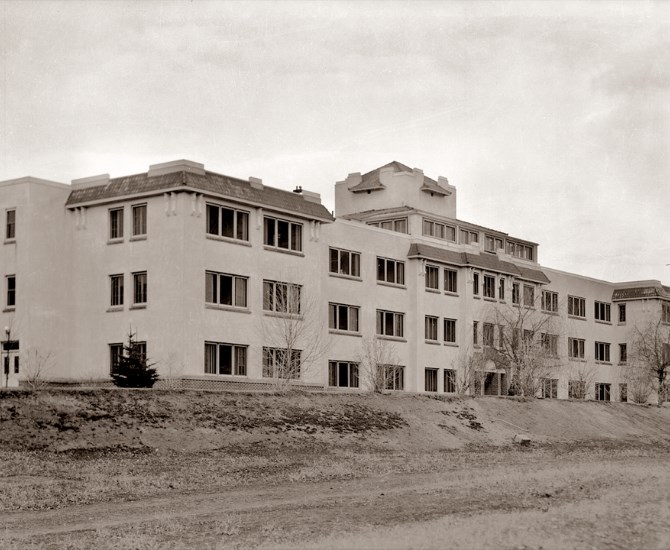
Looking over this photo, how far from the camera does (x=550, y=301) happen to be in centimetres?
7688

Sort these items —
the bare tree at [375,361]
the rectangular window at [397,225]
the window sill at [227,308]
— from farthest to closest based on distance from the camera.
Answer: the rectangular window at [397,225]
the bare tree at [375,361]
the window sill at [227,308]

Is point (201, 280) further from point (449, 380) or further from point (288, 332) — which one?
point (449, 380)

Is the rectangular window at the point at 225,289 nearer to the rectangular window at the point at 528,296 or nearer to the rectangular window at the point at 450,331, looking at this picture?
the rectangular window at the point at 450,331

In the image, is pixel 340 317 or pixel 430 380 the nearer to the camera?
pixel 340 317

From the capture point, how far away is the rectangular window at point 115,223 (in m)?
50.0

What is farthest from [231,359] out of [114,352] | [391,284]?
[391,284]

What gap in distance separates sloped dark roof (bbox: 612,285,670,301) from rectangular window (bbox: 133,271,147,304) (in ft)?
157

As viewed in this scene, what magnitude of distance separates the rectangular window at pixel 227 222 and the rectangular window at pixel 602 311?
134ft

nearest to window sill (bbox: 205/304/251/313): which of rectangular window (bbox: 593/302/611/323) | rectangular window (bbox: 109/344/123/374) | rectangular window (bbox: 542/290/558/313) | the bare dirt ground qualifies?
rectangular window (bbox: 109/344/123/374)

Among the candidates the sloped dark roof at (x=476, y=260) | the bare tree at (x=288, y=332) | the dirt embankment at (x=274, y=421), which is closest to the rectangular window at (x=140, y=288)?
the bare tree at (x=288, y=332)

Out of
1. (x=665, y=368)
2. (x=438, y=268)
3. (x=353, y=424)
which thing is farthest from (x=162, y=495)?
(x=665, y=368)

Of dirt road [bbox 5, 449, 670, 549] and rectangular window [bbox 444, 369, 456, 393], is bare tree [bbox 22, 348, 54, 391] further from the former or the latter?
dirt road [bbox 5, 449, 670, 549]

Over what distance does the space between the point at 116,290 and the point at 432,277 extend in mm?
21052

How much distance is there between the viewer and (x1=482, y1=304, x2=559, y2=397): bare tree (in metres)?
62.8
